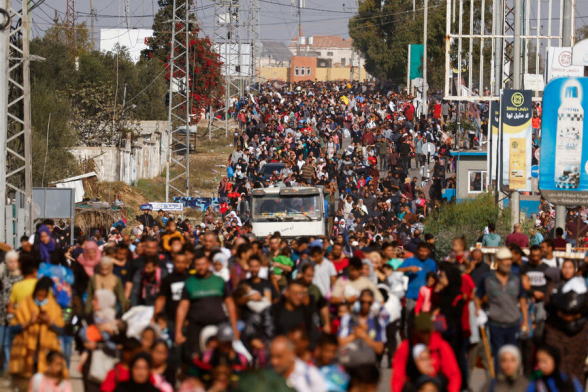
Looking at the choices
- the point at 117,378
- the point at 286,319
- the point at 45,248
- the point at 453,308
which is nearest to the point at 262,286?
the point at 286,319

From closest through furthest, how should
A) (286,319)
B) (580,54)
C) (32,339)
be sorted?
(286,319) → (32,339) → (580,54)

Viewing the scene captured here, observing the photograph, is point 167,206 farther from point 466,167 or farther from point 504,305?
point 504,305

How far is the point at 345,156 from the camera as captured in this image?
40.3 metres

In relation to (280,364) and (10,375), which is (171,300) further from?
(280,364)

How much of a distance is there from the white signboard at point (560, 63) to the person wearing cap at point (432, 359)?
57.0 feet

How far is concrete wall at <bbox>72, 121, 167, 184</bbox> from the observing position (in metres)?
42.8

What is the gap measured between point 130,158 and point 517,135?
25.0m

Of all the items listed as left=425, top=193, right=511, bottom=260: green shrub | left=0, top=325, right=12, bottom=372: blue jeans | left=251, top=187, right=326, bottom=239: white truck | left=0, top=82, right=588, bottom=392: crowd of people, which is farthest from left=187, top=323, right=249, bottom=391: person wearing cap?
left=425, top=193, right=511, bottom=260: green shrub

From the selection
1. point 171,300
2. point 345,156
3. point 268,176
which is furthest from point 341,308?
point 345,156

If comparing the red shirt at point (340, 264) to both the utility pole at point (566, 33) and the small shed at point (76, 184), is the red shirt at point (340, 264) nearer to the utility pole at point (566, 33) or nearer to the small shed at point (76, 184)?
the utility pole at point (566, 33)

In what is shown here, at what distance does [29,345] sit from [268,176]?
2742cm

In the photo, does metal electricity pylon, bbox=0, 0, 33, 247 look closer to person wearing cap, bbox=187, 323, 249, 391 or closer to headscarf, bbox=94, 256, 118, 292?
headscarf, bbox=94, 256, 118, 292

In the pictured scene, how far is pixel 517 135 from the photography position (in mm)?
23734

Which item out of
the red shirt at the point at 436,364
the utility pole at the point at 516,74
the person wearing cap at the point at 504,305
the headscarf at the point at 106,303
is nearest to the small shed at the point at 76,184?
the utility pole at the point at 516,74
